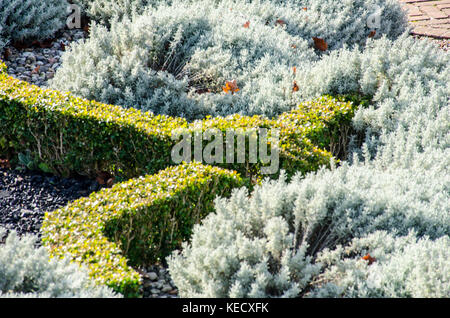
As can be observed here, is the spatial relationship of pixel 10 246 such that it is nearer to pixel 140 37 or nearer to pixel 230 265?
pixel 230 265

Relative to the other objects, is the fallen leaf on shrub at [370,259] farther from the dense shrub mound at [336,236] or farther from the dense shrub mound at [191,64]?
Answer: the dense shrub mound at [191,64]

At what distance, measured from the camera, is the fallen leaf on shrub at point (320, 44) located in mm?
7195

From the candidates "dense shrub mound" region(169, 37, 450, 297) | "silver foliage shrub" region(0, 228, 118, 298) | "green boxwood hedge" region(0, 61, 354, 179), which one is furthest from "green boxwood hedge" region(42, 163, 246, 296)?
"green boxwood hedge" region(0, 61, 354, 179)

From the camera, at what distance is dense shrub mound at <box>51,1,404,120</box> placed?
5082 millimetres

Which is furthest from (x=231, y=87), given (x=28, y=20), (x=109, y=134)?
(x=28, y=20)

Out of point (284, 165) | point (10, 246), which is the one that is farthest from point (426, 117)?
point (10, 246)

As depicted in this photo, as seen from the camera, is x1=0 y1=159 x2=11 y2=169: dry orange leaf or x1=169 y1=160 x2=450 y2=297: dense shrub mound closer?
x1=169 y1=160 x2=450 y2=297: dense shrub mound

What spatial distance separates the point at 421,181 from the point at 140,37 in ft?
11.7

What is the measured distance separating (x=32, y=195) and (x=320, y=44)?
15.7ft

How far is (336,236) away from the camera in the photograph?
10.2 ft

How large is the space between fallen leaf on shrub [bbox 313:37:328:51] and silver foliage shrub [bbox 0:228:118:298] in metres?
5.53

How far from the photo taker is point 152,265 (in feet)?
11.5

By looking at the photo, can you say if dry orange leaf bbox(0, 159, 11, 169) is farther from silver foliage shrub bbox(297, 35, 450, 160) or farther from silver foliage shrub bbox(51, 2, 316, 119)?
silver foliage shrub bbox(297, 35, 450, 160)

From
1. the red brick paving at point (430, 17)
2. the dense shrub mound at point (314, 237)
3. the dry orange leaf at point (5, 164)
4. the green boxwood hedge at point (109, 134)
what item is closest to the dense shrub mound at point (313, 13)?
the red brick paving at point (430, 17)
